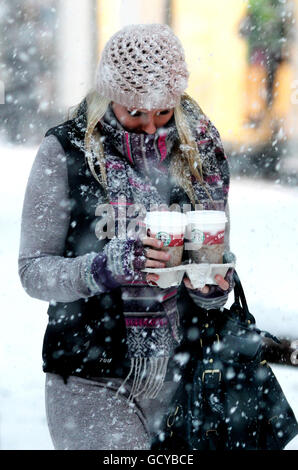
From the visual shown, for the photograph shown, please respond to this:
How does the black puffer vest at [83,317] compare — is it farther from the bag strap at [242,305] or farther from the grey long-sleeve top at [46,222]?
the bag strap at [242,305]

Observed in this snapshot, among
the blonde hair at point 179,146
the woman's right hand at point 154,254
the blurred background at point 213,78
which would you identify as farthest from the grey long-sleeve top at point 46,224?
the blurred background at point 213,78

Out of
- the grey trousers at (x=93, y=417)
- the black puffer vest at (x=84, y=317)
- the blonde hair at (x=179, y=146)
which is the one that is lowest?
the grey trousers at (x=93, y=417)

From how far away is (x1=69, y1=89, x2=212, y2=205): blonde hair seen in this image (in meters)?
1.75

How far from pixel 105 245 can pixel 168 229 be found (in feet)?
0.78

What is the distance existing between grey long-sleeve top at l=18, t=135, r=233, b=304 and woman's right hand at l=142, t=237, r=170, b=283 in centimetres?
23

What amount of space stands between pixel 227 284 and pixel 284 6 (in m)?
7.99

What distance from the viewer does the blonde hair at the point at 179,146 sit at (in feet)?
5.75

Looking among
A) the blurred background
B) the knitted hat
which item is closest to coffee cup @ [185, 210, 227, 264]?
the knitted hat

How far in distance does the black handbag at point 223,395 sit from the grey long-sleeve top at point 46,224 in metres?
0.42

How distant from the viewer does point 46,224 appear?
5.58 feet

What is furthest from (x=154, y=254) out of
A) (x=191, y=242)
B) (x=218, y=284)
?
(x=218, y=284)

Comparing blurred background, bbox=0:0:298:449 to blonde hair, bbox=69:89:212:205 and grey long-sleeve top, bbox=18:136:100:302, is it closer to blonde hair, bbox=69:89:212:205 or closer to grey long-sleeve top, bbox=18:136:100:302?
blonde hair, bbox=69:89:212:205

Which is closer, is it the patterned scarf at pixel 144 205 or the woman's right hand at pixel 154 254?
the woman's right hand at pixel 154 254

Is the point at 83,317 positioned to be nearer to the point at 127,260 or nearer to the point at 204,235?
the point at 127,260
